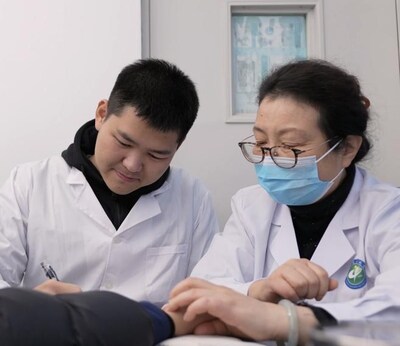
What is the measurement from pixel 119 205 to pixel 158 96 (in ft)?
1.15

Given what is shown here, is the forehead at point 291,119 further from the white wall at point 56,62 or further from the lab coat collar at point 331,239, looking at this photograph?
the white wall at point 56,62

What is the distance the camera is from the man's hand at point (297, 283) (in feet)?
2.47

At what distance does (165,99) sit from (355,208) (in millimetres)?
520

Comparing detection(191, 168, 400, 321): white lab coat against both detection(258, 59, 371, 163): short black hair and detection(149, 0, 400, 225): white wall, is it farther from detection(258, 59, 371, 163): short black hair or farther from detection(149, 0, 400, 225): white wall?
detection(149, 0, 400, 225): white wall

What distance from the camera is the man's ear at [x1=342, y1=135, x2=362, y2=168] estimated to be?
1055mm

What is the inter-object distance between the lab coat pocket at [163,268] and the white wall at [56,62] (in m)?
0.56

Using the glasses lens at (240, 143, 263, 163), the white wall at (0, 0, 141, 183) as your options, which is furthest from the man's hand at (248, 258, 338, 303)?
the white wall at (0, 0, 141, 183)

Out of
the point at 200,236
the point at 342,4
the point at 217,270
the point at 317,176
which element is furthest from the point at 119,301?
the point at 342,4

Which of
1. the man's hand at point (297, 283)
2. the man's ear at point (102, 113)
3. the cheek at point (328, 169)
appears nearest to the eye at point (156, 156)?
the man's ear at point (102, 113)

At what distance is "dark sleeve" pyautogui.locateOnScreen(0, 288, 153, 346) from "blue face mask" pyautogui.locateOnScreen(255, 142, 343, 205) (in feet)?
1.88

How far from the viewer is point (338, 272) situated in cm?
97

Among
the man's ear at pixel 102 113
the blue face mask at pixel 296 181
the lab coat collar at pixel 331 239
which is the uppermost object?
the man's ear at pixel 102 113

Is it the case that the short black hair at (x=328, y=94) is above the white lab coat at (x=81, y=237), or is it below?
above

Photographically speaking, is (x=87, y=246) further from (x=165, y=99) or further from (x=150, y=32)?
(x=150, y=32)
